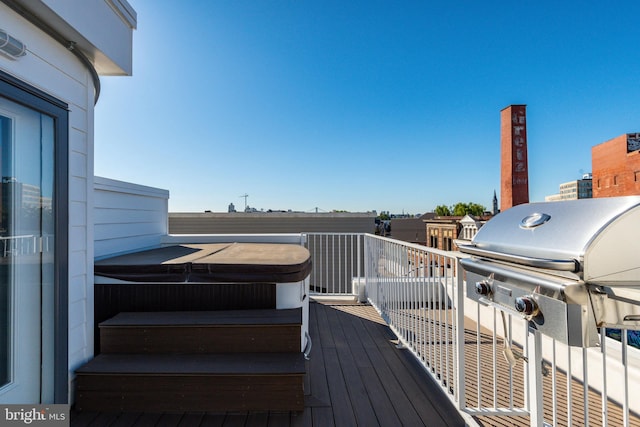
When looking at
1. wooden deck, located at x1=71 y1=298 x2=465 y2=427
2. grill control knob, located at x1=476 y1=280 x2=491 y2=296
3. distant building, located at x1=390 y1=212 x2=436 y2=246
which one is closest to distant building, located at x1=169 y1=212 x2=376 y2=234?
wooden deck, located at x1=71 y1=298 x2=465 y2=427

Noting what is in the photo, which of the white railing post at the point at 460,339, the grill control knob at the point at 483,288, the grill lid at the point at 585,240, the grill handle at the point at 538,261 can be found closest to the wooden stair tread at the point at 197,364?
the white railing post at the point at 460,339

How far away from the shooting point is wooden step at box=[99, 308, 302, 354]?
209 cm

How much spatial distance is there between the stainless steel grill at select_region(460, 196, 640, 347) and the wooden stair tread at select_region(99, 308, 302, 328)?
1.51 m

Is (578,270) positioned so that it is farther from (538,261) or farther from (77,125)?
(77,125)

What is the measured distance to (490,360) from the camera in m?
2.77

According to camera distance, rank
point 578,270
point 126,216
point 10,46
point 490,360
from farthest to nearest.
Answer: point 126,216, point 490,360, point 10,46, point 578,270

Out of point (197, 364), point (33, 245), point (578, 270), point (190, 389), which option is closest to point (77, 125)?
point (33, 245)

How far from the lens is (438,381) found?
2.01m

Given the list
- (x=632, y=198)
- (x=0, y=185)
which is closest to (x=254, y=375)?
(x=0, y=185)

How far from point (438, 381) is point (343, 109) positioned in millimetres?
10395

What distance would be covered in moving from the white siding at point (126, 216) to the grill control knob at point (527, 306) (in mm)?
3289

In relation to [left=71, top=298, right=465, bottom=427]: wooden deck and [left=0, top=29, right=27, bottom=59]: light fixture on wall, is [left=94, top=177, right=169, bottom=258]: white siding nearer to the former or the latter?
[left=0, top=29, right=27, bottom=59]: light fixture on wall

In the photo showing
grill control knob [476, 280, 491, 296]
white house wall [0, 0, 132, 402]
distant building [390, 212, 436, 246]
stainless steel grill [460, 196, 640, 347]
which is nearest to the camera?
stainless steel grill [460, 196, 640, 347]

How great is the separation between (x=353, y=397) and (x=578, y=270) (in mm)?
1767
